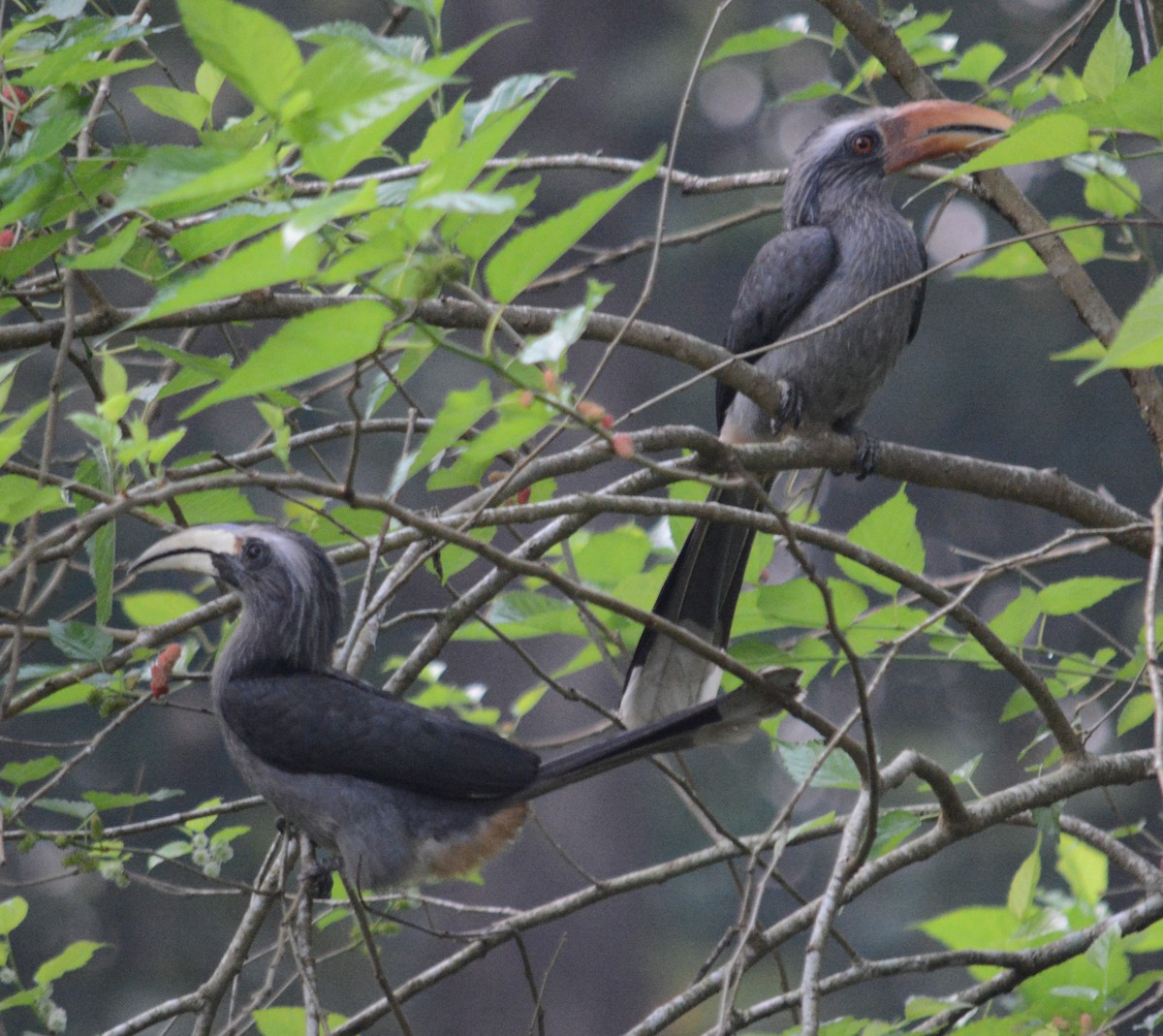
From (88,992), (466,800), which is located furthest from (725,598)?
(88,992)

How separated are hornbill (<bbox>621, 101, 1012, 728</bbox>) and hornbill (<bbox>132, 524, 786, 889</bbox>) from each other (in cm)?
67

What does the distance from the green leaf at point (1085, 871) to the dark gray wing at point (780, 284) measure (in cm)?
144

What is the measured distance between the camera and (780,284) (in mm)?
3506

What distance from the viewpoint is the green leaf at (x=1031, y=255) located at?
2705 millimetres

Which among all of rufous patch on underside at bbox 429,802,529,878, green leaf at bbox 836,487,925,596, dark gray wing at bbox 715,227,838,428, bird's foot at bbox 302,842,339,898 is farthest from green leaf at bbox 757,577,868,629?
dark gray wing at bbox 715,227,838,428

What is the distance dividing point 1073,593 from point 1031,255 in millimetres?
993

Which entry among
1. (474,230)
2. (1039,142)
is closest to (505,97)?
(474,230)

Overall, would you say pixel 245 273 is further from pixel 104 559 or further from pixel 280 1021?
pixel 280 1021

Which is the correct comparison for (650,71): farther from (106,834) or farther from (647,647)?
(106,834)

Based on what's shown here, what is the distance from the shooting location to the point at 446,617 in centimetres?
231

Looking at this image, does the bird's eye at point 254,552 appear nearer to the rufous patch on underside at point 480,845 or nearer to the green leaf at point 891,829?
the rufous patch on underside at point 480,845

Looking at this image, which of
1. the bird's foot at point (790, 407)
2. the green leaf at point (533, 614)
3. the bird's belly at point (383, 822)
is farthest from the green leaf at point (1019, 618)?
the bird's belly at point (383, 822)

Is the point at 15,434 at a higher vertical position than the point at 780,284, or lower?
higher

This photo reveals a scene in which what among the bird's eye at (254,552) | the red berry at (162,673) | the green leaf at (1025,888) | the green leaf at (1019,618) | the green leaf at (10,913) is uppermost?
the bird's eye at (254,552)
